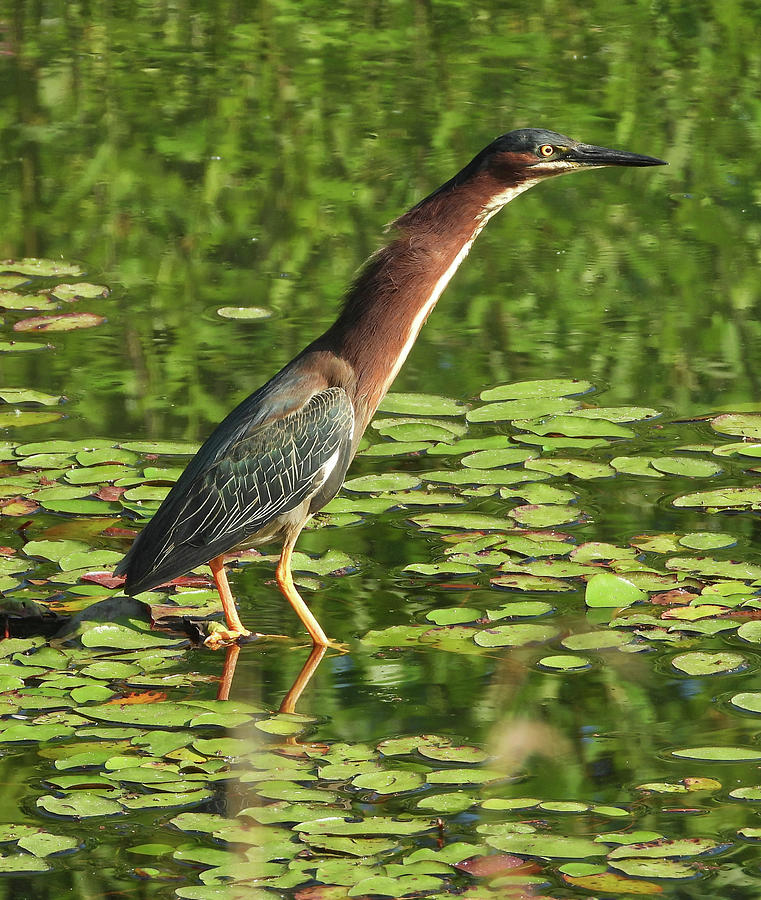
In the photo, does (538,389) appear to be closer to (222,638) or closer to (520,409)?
(520,409)

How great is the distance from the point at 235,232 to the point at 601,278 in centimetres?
213

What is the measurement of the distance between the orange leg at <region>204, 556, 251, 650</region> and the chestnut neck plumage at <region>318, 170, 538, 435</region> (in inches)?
26.5

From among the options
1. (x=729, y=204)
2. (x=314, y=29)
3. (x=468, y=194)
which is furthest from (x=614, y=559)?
(x=314, y=29)

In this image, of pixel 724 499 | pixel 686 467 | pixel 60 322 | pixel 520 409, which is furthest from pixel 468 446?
pixel 60 322

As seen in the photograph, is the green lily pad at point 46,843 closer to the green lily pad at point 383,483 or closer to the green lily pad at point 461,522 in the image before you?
the green lily pad at point 461,522

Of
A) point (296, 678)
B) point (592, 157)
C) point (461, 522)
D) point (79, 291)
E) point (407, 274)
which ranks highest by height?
point (592, 157)

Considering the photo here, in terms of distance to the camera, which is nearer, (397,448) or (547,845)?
(547,845)

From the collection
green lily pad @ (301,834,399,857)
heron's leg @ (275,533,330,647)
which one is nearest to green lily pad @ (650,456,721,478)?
heron's leg @ (275,533,330,647)

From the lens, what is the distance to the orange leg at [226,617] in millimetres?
4699

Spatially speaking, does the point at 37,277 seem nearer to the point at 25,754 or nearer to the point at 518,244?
the point at 518,244

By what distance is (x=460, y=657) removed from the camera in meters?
4.57

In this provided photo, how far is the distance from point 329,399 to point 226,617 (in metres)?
0.75

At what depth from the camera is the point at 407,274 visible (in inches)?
191

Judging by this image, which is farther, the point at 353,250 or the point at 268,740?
the point at 353,250
